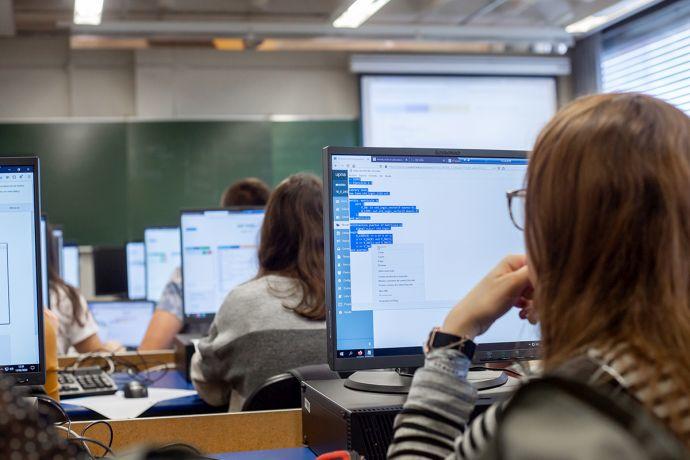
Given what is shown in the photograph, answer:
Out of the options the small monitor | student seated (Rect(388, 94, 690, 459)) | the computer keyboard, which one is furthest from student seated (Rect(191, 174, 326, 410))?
the small monitor

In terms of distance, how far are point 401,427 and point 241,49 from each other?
244 inches

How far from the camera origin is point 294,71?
717cm

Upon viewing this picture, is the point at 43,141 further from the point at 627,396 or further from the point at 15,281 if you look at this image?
the point at 627,396

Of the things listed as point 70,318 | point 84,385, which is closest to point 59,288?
point 70,318

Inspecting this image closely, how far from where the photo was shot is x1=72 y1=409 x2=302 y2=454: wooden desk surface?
1540 mm

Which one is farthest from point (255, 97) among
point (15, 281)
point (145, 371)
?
point (15, 281)

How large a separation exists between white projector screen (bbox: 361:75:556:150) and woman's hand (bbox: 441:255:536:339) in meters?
5.77

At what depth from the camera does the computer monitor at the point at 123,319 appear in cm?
377

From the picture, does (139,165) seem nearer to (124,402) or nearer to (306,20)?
(306,20)

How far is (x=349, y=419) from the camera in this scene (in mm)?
1285

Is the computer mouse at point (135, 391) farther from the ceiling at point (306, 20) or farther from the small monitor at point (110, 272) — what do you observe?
the ceiling at point (306, 20)

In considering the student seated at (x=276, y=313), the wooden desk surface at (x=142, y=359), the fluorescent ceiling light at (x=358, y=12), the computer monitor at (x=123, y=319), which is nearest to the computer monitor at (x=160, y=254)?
the computer monitor at (x=123, y=319)

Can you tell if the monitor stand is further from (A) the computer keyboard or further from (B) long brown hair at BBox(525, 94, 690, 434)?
(A) the computer keyboard

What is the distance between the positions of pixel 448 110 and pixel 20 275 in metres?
6.01
